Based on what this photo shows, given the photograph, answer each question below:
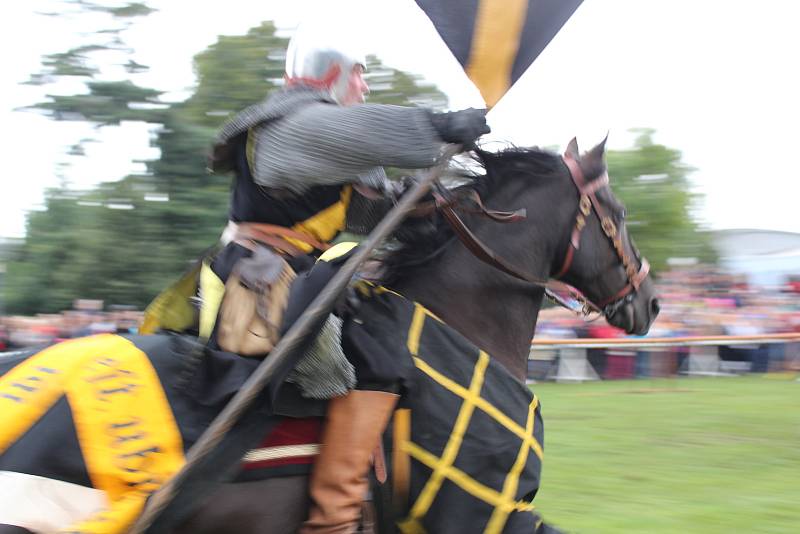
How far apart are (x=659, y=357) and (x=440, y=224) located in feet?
39.7

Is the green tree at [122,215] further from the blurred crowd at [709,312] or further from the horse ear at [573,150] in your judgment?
the horse ear at [573,150]

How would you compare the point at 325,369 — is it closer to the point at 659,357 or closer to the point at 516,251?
the point at 516,251

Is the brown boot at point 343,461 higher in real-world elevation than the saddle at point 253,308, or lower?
lower

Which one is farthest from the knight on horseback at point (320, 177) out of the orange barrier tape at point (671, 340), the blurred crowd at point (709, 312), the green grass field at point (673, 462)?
the blurred crowd at point (709, 312)

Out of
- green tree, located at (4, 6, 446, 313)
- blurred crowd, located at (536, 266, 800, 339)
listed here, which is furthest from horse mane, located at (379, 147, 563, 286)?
blurred crowd, located at (536, 266, 800, 339)

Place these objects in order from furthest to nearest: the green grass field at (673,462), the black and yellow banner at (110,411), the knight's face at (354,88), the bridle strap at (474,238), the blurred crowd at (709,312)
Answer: the blurred crowd at (709,312) < the green grass field at (673,462) < the bridle strap at (474,238) < the knight's face at (354,88) < the black and yellow banner at (110,411)

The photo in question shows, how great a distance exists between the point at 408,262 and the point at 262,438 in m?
0.91

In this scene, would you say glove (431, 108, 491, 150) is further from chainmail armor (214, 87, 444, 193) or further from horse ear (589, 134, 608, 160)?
horse ear (589, 134, 608, 160)

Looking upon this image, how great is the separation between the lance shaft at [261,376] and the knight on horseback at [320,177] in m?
0.16

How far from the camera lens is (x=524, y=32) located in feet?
11.5

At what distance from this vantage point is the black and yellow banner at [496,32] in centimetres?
348

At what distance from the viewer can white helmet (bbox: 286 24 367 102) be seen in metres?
A: 3.04

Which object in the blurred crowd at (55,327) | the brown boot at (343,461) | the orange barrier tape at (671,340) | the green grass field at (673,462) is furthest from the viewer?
the orange barrier tape at (671,340)

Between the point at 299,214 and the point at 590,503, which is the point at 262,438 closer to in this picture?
the point at 299,214
